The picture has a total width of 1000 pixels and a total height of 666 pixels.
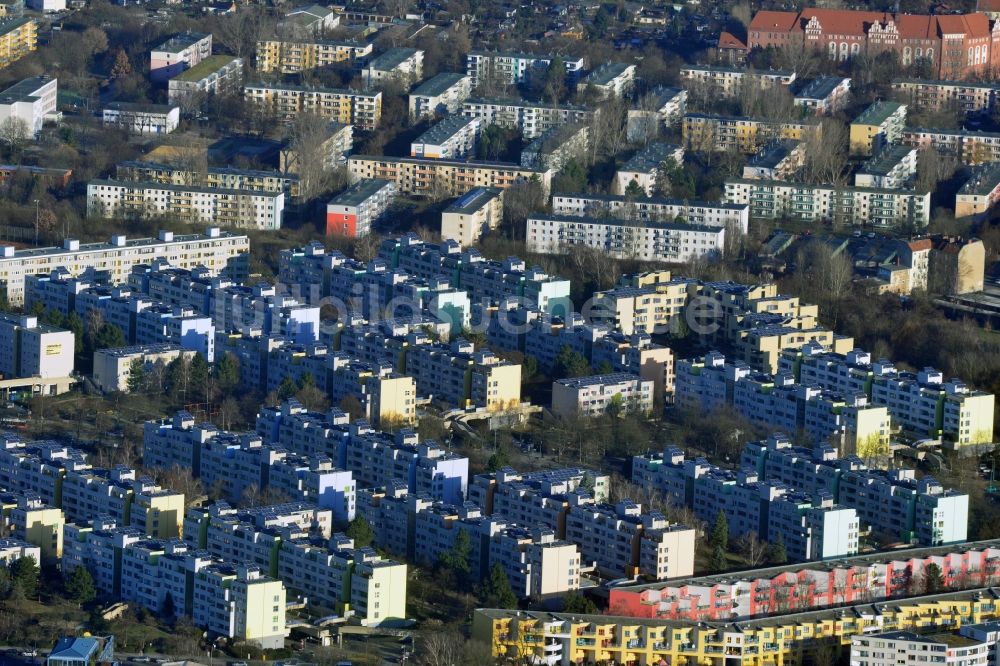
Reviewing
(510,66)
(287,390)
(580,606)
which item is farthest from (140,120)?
(580,606)

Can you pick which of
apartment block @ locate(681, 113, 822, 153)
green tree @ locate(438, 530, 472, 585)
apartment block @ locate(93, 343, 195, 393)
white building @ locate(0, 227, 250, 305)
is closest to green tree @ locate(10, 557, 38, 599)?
green tree @ locate(438, 530, 472, 585)

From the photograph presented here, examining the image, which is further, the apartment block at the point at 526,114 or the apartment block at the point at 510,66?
the apartment block at the point at 510,66

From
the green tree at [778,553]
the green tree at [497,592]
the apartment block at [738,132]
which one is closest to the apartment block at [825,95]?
the apartment block at [738,132]

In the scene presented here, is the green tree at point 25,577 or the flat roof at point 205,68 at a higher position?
the green tree at point 25,577

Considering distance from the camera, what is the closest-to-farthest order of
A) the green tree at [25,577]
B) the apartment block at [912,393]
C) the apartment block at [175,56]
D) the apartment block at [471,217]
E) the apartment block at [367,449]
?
the green tree at [25,577], the apartment block at [367,449], the apartment block at [912,393], the apartment block at [471,217], the apartment block at [175,56]

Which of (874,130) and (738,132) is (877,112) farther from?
(738,132)

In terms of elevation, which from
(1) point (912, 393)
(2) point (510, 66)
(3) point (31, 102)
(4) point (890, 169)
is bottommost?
(2) point (510, 66)

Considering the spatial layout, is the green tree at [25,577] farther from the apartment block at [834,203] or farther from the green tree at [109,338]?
the apartment block at [834,203]
